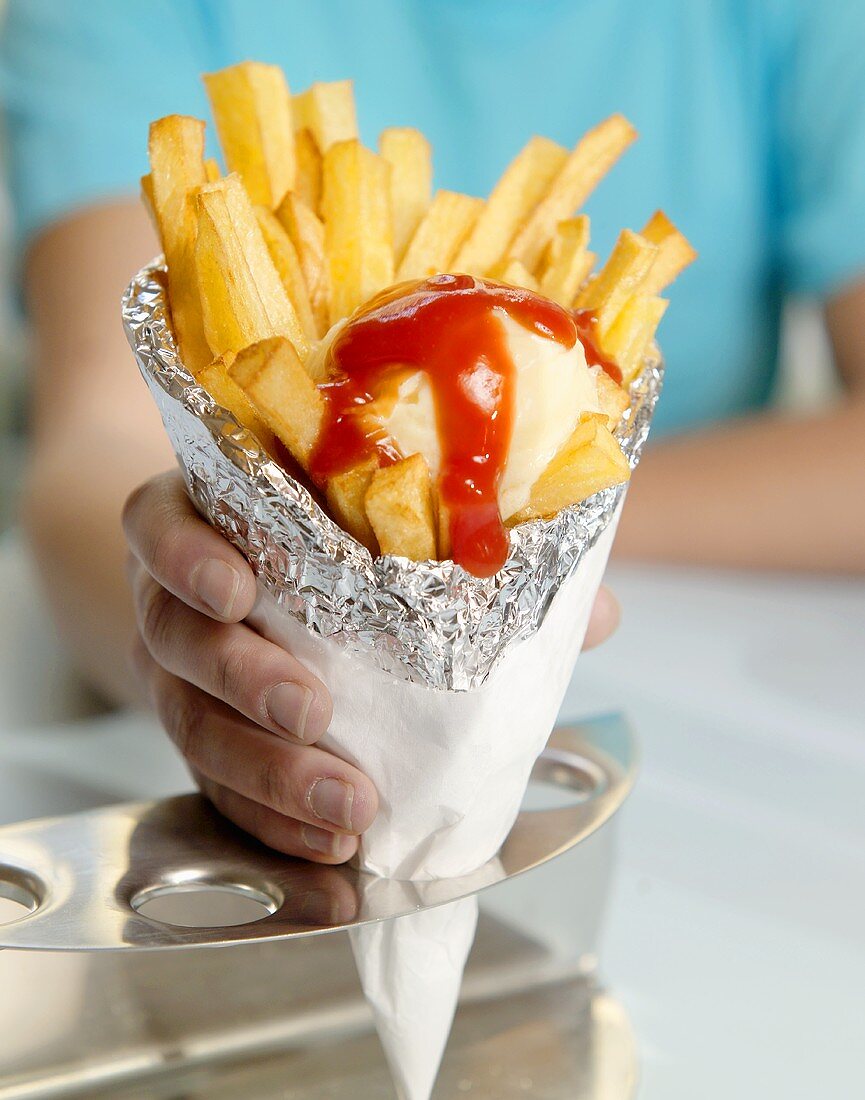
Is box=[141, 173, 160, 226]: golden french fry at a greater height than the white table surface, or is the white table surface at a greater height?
box=[141, 173, 160, 226]: golden french fry

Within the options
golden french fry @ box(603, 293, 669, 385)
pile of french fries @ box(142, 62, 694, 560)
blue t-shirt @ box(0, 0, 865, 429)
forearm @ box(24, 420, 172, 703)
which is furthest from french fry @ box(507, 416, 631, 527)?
blue t-shirt @ box(0, 0, 865, 429)

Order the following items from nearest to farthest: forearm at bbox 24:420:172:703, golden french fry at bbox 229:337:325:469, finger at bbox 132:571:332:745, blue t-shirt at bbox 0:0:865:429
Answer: golden french fry at bbox 229:337:325:469
finger at bbox 132:571:332:745
forearm at bbox 24:420:172:703
blue t-shirt at bbox 0:0:865:429

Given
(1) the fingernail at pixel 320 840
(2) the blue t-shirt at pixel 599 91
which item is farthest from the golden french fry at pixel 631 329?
(2) the blue t-shirt at pixel 599 91

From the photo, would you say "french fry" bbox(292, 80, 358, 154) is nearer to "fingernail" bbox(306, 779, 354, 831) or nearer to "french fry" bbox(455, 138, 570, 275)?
"french fry" bbox(455, 138, 570, 275)

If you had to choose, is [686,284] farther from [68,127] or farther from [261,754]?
[261,754]

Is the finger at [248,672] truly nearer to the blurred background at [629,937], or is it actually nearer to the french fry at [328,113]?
the blurred background at [629,937]

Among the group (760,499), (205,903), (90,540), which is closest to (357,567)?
(205,903)

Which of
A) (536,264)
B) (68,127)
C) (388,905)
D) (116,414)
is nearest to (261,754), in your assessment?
(388,905)
